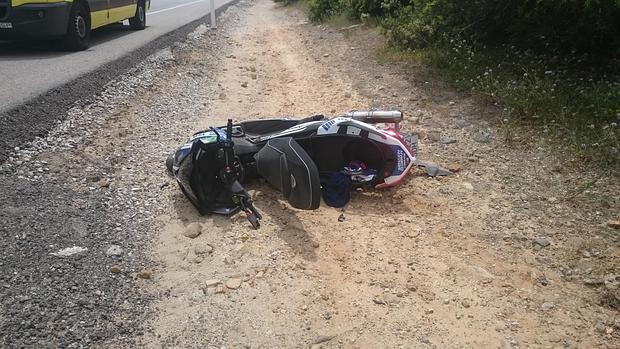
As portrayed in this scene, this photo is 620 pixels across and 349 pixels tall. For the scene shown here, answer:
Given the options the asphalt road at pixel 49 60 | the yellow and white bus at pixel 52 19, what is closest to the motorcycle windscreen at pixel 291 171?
the asphalt road at pixel 49 60

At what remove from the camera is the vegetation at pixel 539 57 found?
16.3ft

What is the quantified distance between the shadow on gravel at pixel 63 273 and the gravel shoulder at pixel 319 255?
1 cm

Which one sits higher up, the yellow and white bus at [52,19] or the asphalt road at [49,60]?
the yellow and white bus at [52,19]

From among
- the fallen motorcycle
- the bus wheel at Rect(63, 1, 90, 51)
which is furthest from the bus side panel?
the fallen motorcycle

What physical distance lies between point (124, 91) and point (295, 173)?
168 inches

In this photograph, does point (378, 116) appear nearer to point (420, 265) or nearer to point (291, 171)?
point (291, 171)

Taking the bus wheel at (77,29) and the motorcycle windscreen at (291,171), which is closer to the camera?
the motorcycle windscreen at (291,171)

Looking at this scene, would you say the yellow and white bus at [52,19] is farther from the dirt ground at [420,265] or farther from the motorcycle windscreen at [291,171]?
the motorcycle windscreen at [291,171]

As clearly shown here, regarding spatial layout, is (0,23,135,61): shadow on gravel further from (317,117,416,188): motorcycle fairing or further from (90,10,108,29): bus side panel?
(317,117,416,188): motorcycle fairing

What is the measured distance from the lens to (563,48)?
6402 millimetres

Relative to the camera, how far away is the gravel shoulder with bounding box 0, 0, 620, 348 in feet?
9.01

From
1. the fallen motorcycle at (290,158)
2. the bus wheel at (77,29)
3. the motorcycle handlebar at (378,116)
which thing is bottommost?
the bus wheel at (77,29)

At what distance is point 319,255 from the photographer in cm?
345

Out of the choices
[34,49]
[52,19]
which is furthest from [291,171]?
[34,49]
